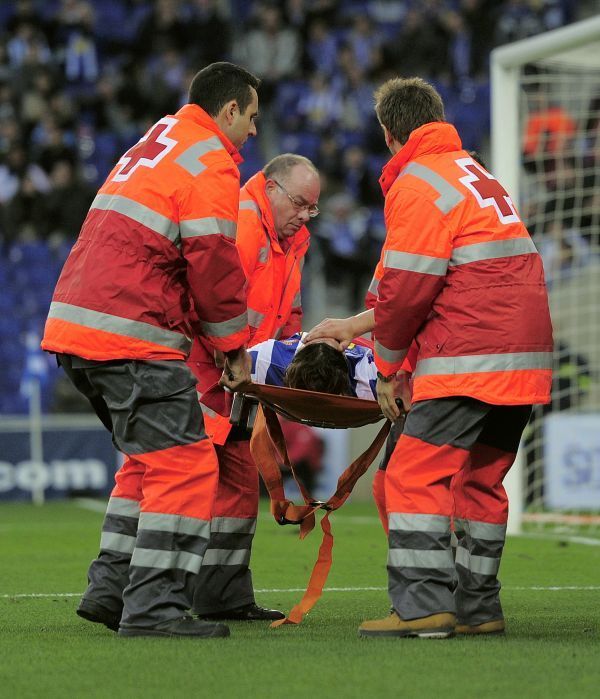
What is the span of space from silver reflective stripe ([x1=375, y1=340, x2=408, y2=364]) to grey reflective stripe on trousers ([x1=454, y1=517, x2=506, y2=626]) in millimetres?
761

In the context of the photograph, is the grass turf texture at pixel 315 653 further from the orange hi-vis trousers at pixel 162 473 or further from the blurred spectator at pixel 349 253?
the blurred spectator at pixel 349 253


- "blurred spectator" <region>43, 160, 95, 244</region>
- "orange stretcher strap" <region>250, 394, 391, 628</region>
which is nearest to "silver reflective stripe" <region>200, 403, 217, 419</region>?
"orange stretcher strap" <region>250, 394, 391, 628</region>

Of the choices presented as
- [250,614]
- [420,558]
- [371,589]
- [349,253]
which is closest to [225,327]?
[420,558]

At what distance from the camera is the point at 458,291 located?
5039mm

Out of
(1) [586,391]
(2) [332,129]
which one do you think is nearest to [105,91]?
(2) [332,129]

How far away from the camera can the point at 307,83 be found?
62.0 ft

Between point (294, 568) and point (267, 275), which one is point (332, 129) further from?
point (267, 275)

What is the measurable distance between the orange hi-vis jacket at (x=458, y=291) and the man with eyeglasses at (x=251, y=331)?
1.02 meters

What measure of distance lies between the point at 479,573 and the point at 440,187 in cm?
152

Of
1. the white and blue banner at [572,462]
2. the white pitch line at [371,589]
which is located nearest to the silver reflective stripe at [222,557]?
the white pitch line at [371,589]

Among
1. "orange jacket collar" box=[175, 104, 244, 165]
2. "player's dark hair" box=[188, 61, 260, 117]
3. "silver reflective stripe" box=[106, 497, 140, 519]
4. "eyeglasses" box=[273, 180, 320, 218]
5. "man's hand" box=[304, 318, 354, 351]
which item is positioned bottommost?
"silver reflective stripe" box=[106, 497, 140, 519]

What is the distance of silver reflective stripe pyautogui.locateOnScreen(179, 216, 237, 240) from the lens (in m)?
5.03

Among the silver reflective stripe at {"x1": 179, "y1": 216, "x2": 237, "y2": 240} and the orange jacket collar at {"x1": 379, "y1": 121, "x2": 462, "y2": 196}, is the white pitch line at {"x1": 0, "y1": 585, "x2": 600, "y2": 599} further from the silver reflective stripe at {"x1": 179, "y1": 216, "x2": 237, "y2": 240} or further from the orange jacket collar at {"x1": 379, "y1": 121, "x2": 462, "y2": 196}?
the orange jacket collar at {"x1": 379, "y1": 121, "x2": 462, "y2": 196}

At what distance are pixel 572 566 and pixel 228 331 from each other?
3619 millimetres
